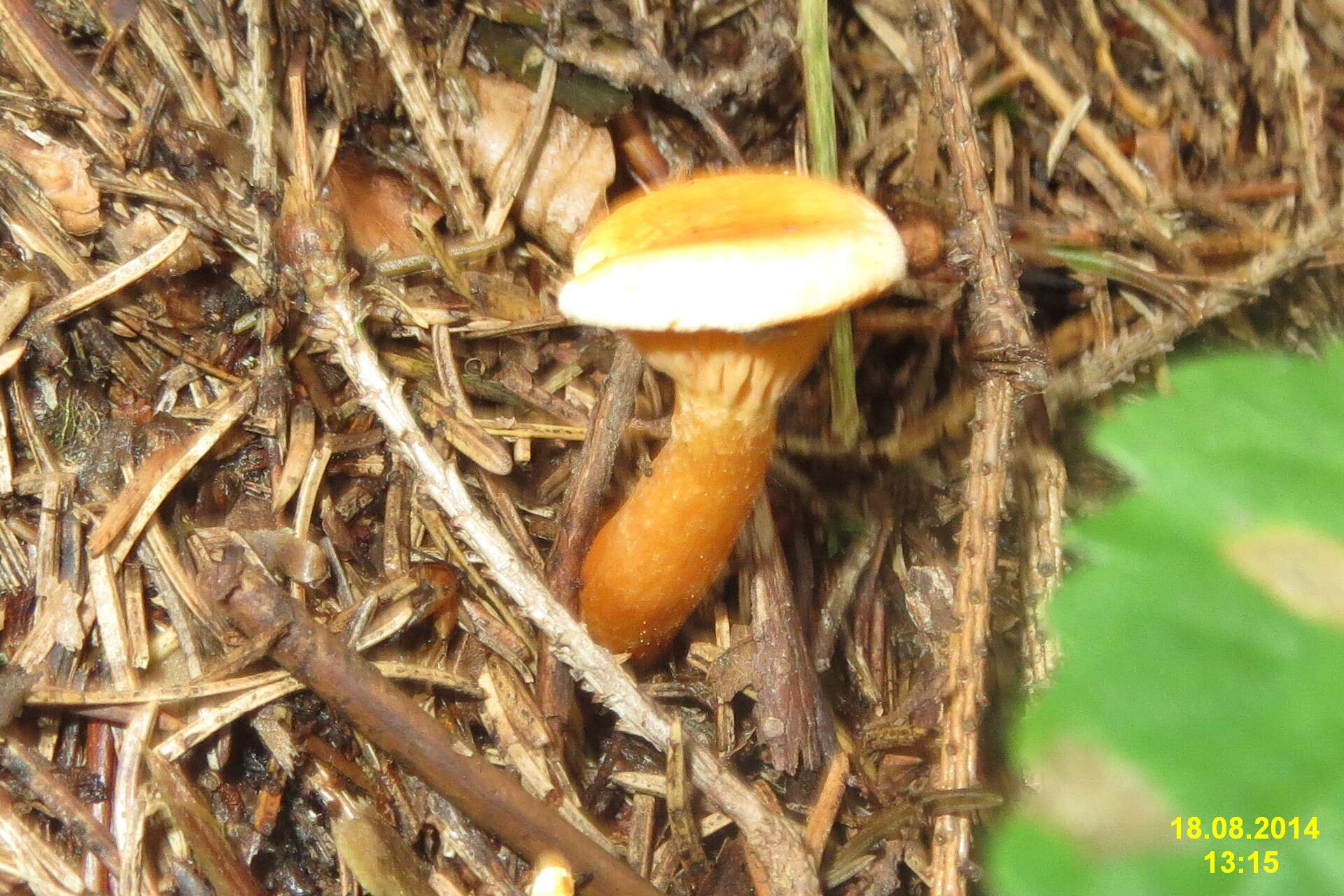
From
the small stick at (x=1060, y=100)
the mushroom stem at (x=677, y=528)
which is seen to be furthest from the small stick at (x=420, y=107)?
the small stick at (x=1060, y=100)

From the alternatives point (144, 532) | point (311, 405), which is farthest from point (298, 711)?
point (311, 405)

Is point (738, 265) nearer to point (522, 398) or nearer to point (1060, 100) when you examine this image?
point (522, 398)

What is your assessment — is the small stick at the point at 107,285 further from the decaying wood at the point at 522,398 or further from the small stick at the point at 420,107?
the small stick at the point at 420,107

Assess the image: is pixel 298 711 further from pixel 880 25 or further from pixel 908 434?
pixel 880 25

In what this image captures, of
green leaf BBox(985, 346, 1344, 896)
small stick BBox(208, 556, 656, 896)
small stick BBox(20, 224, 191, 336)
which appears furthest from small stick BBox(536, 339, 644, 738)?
green leaf BBox(985, 346, 1344, 896)
